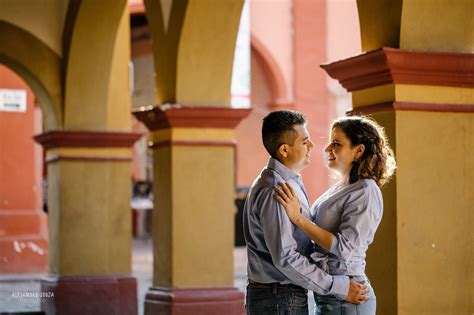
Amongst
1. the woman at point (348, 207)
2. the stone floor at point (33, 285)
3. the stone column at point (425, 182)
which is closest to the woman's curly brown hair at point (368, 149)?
the woman at point (348, 207)

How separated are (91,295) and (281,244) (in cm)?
782

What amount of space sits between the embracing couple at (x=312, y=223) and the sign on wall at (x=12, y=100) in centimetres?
1318

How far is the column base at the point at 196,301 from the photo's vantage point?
873 centimetres

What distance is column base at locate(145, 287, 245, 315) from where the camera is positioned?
8.73 m

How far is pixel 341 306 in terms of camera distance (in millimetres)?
4121

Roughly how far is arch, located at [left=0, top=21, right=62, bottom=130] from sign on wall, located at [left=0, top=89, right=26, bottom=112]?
5.00m

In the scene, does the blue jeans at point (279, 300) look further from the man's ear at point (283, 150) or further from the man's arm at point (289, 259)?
the man's ear at point (283, 150)

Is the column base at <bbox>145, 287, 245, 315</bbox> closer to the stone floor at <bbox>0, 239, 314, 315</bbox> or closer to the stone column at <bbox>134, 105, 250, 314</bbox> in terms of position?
the stone column at <bbox>134, 105, 250, 314</bbox>

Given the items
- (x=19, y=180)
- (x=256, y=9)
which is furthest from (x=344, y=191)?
(x=256, y=9)

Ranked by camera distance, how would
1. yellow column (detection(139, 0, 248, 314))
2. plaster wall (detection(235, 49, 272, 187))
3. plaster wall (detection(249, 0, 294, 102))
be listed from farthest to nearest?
plaster wall (detection(235, 49, 272, 187)), plaster wall (detection(249, 0, 294, 102)), yellow column (detection(139, 0, 248, 314))

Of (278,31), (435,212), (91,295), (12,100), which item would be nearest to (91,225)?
(91,295)

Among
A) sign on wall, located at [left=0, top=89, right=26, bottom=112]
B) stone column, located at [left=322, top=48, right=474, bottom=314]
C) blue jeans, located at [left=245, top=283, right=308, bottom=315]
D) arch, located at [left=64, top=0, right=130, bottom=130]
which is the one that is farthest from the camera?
sign on wall, located at [left=0, top=89, right=26, bottom=112]

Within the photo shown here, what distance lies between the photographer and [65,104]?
11703mm

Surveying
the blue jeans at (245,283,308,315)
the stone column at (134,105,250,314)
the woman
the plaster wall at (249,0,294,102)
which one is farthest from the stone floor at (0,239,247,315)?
the woman
